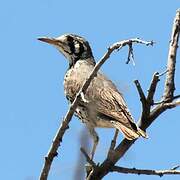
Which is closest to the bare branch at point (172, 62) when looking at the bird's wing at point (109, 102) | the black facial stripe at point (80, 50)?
the bird's wing at point (109, 102)

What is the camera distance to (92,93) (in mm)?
6910

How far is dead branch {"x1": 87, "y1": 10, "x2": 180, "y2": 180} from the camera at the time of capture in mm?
4457

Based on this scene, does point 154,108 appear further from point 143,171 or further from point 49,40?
point 49,40

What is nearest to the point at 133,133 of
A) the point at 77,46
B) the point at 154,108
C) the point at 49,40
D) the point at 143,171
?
the point at 154,108

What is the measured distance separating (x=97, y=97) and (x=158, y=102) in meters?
2.62

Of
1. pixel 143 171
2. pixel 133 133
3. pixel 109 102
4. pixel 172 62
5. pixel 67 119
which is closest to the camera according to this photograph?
pixel 67 119

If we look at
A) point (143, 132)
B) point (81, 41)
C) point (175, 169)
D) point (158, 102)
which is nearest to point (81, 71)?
point (81, 41)

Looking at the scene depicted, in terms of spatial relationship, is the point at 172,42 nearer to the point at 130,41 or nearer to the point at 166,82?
the point at 166,82

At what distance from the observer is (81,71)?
834 centimetres

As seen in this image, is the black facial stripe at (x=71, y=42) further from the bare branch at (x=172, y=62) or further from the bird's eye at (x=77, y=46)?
the bare branch at (x=172, y=62)

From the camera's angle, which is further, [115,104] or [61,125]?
[115,104]

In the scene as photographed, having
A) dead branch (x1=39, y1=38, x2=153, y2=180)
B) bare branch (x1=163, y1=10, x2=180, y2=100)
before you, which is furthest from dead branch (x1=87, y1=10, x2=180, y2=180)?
dead branch (x1=39, y1=38, x2=153, y2=180)

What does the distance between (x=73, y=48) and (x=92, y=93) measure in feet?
6.82

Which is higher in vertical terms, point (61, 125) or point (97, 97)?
point (61, 125)
